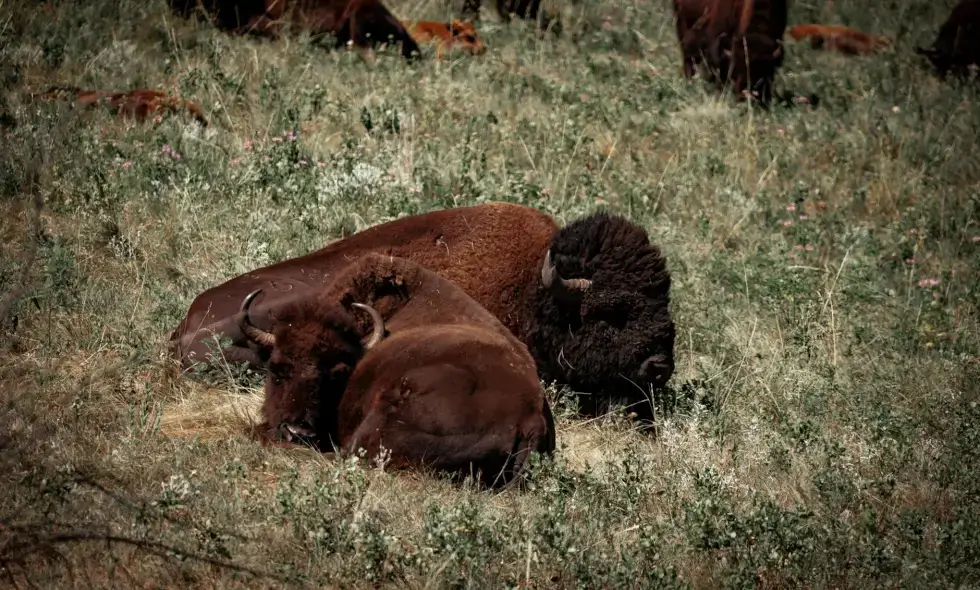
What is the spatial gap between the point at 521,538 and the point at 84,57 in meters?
8.23

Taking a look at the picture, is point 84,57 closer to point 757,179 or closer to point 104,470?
point 757,179

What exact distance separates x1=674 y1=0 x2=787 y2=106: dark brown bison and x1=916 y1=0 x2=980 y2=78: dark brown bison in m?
2.66

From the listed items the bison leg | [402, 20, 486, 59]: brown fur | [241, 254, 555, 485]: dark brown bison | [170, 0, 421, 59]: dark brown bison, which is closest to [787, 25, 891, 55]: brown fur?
[402, 20, 486, 59]: brown fur

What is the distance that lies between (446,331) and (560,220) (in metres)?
3.88

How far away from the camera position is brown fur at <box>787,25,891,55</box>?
16719mm

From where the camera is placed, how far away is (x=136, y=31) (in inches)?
492

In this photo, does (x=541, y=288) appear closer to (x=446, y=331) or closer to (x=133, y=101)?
(x=446, y=331)

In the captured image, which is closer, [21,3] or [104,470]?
[104,470]

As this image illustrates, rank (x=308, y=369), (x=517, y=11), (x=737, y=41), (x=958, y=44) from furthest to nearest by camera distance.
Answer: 1. (x=517, y=11)
2. (x=958, y=44)
3. (x=737, y=41)
4. (x=308, y=369)

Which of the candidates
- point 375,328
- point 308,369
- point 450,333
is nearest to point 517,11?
point 375,328

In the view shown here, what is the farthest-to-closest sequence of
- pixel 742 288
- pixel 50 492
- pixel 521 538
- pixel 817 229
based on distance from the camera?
pixel 817 229 < pixel 742 288 < pixel 521 538 < pixel 50 492

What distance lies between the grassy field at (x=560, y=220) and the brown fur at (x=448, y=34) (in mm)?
388

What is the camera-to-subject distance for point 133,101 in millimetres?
10477

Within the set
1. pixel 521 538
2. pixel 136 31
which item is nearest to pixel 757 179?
pixel 136 31
